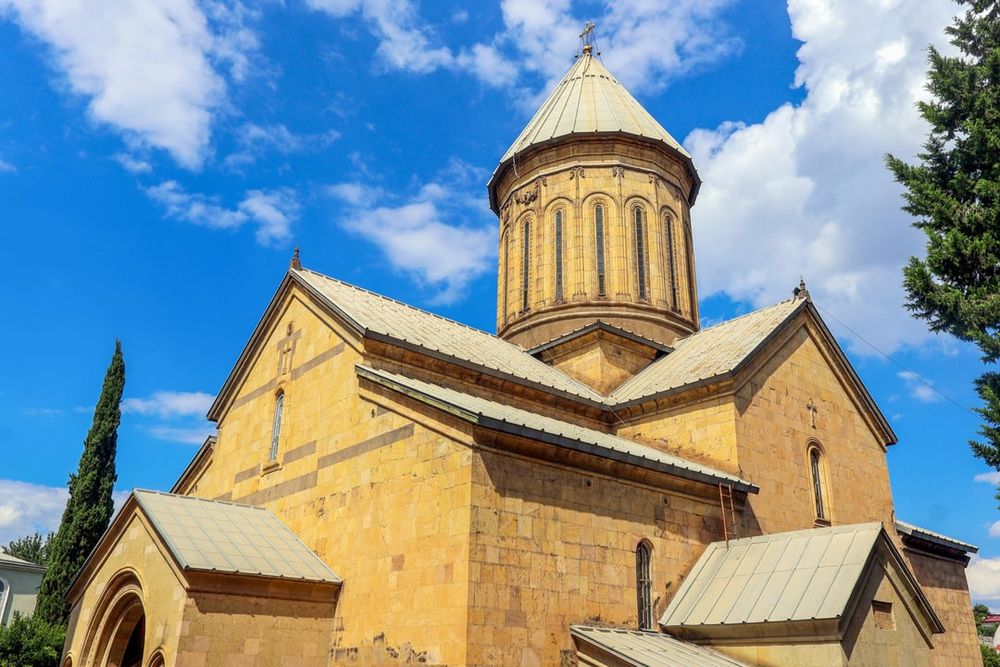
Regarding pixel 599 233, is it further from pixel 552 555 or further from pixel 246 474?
pixel 552 555

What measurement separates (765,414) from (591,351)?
151 inches

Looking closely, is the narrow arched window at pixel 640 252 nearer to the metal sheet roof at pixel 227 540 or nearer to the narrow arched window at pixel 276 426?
the narrow arched window at pixel 276 426

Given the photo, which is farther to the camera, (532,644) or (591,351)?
(591,351)

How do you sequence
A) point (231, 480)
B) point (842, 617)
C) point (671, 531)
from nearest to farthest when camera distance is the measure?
point (842, 617) → point (671, 531) → point (231, 480)

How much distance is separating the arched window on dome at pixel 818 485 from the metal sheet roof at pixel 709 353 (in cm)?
221

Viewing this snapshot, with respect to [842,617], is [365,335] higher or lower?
higher

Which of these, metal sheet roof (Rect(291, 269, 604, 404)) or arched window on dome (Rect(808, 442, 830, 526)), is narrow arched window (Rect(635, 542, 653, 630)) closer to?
metal sheet roof (Rect(291, 269, 604, 404))

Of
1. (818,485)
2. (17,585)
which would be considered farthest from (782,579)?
(17,585)

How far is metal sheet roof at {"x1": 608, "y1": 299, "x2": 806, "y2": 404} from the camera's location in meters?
13.6

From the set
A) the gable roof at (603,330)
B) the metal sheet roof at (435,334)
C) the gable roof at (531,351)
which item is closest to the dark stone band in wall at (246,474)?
the gable roof at (531,351)

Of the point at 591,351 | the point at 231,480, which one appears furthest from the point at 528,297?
the point at 231,480

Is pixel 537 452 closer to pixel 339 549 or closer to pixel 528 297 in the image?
pixel 339 549

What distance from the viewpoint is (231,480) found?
14.2 m

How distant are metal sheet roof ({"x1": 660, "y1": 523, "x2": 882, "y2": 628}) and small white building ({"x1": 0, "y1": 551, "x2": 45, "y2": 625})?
1057 inches
